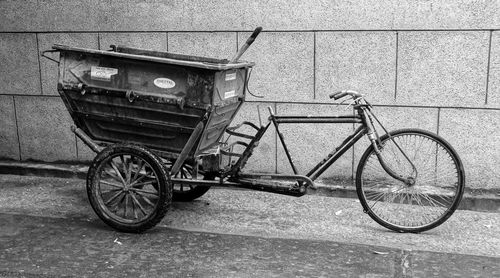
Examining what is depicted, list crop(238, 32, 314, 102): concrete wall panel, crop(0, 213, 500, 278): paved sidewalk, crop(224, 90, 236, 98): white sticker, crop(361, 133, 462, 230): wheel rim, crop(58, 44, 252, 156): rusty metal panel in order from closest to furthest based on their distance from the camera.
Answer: crop(0, 213, 500, 278): paved sidewalk, crop(58, 44, 252, 156): rusty metal panel, crop(224, 90, 236, 98): white sticker, crop(361, 133, 462, 230): wheel rim, crop(238, 32, 314, 102): concrete wall panel

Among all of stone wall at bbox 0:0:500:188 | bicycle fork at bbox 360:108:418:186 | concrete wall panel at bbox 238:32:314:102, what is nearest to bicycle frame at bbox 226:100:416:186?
bicycle fork at bbox 360:108:418:186

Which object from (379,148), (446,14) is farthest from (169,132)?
(446,14)

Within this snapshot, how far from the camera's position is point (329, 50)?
626cm

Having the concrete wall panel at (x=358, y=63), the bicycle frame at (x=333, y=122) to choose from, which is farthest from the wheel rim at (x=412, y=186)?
the concrete wall panel at (x=358, y=63)

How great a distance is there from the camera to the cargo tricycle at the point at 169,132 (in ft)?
15.8

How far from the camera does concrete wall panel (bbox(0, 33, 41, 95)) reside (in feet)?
23.3

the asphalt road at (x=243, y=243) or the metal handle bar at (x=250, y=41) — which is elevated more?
the metal handle bar at (x=250, y=41)

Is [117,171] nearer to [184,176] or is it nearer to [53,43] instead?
[184,176]

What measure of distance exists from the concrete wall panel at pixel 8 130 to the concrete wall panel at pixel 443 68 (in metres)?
4.67

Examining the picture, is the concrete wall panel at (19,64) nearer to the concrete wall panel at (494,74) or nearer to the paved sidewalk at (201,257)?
the paved sidewalk at (201,257)

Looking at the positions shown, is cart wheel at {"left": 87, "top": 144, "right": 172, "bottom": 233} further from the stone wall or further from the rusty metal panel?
the stone wall

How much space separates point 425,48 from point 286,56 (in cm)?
146

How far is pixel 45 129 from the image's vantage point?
284 inches

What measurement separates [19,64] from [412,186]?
489 cm
